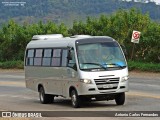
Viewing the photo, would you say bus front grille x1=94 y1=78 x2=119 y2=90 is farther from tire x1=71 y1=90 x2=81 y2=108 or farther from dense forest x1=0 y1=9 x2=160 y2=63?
dense forest x1=0 y1=9 x2=160 y2=63

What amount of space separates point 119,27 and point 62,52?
2468 cm

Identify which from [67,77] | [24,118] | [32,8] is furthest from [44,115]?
[32,8]

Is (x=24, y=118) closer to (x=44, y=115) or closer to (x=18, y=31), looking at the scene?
(x=44, y=115)

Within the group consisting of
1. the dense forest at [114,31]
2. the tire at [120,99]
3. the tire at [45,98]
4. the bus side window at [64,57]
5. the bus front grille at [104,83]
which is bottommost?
the dense forest at [114,31]

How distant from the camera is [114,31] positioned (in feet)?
147

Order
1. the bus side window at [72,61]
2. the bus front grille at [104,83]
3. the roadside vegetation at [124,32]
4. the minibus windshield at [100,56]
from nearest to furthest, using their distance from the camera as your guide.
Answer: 1. the bus front grille at [104,83]
2. the minibus windshield at [100,56]
3. the bus side window at [72,61]
4. the roadside vegetation at [124,32]

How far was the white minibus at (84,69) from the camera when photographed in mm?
18375

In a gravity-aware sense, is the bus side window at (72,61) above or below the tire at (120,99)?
above

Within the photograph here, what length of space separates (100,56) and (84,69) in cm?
83

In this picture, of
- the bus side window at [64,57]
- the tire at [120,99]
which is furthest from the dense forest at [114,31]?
the tire at [120,99]

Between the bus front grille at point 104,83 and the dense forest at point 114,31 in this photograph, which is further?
the dense forest at point 114,31

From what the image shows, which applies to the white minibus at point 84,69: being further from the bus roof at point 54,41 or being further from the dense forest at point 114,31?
the dense forest at point 114,31

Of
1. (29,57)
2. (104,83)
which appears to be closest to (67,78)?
(104,83)

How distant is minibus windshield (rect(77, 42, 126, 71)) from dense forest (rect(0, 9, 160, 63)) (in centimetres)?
2207
